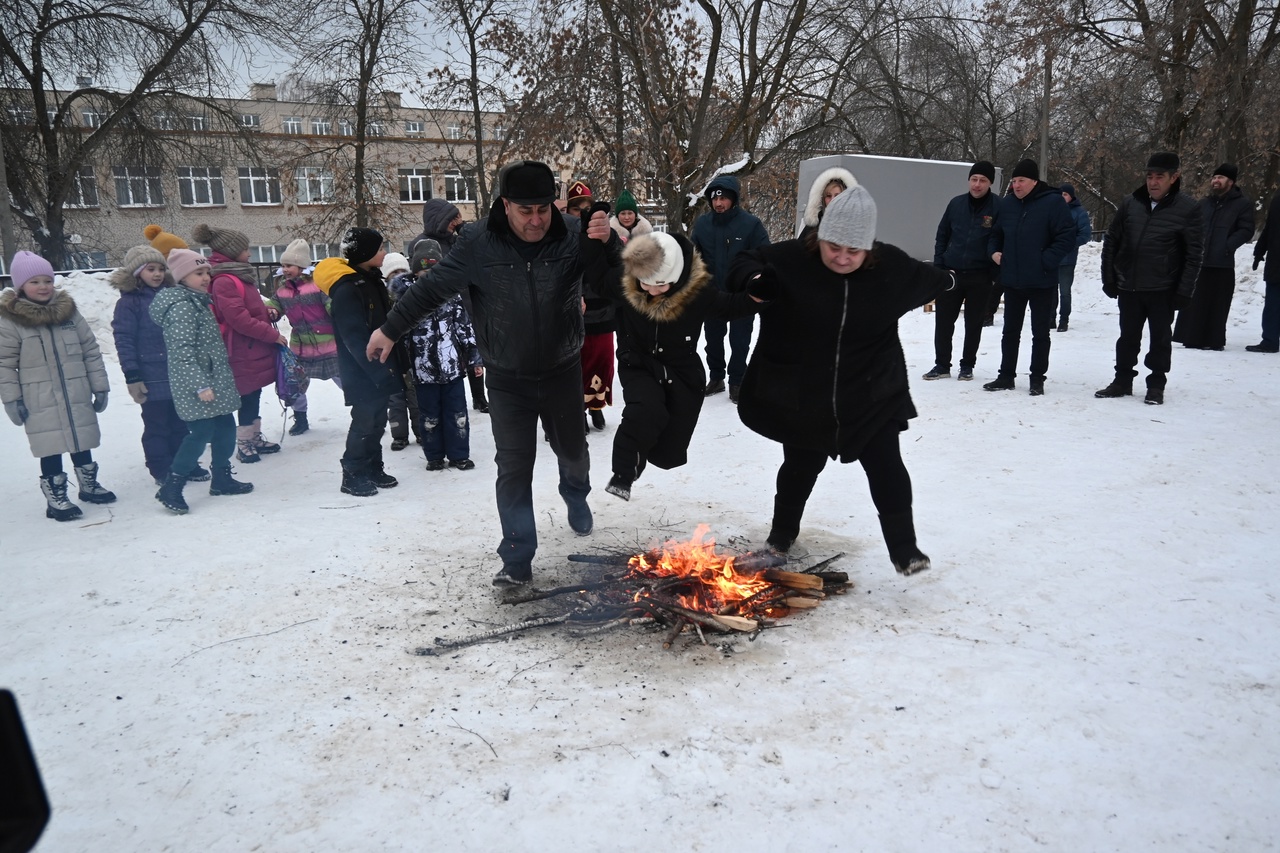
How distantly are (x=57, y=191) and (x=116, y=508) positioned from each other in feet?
53.3

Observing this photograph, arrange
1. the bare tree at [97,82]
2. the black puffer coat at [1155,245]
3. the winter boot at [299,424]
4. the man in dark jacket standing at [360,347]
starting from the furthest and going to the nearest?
the bare tree at [97,82] → the winter boot at [299,424] → the black puffer coat at [1155,245] → the man in dark jacket standing at [360,347]

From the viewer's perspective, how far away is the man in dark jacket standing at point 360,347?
630 cm

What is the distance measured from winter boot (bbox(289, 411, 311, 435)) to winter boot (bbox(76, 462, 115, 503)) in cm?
227

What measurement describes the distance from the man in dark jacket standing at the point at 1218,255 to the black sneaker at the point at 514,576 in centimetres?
931

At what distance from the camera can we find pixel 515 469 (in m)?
4.44

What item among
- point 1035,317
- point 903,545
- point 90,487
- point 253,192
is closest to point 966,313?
point 1035,317

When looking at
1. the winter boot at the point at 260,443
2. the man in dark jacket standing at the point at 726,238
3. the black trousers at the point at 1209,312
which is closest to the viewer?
the winter boot at the point at 260,443

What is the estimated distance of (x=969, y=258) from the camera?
8711 mm

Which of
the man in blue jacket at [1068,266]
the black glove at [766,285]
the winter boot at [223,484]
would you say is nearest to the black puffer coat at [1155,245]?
the man in blue jacket at [1068,266]

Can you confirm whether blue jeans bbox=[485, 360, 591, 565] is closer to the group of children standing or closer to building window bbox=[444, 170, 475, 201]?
the group of children standing

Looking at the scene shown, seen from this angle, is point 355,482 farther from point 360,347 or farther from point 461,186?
point 461,186

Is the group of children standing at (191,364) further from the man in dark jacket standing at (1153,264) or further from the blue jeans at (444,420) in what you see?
the man in dark jacket standing at (1153,264)

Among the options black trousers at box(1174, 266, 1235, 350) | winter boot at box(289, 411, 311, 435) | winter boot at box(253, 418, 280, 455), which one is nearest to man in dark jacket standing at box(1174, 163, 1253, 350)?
black trousers at box(1174, 266, 1235, 350)

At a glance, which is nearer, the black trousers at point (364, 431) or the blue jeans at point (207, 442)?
the blue jeans at point (207, 442)
